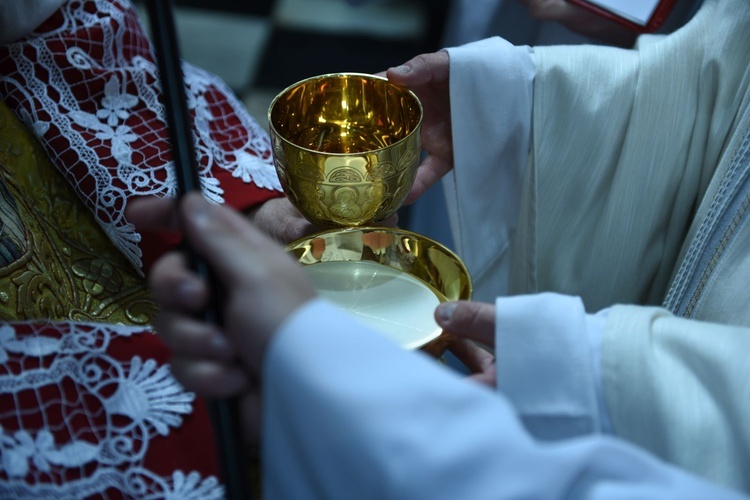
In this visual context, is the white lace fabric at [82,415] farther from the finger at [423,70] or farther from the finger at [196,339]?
the finger at [423,70]

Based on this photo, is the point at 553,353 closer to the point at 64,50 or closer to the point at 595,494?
the point at 595,494

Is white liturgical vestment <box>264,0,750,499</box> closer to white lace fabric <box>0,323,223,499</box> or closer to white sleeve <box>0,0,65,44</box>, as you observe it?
white lace fabric <box>0,323,223,499</box>

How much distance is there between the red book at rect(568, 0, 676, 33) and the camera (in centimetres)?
94

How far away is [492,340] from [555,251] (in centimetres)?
32

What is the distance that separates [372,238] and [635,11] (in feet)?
1.64

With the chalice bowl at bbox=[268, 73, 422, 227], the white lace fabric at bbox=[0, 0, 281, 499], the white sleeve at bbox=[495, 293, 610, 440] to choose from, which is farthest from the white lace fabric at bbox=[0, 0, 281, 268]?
the white sleeve at bbox=[495, 293, 610, 440]

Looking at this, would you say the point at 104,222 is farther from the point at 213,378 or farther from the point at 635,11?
the point at 635,11

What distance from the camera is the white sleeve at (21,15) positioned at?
748mm

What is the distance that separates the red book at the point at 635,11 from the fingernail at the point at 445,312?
0.54 m

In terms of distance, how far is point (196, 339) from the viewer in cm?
44

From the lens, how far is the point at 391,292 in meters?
0.61

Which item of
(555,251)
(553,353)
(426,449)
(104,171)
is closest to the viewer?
(426,449)

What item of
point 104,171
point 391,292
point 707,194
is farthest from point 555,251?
point 104,171

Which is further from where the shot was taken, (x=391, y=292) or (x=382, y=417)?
(x=391, y=292)
